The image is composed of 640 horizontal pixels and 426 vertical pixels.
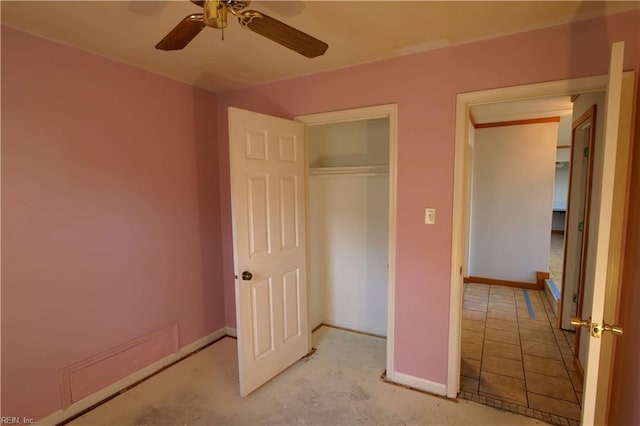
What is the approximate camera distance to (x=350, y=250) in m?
3.27

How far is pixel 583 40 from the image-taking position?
5.66 ft

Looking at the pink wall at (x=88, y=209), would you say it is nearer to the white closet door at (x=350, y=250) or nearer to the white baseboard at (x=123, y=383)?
the white baseboard at (x=123, y=383)

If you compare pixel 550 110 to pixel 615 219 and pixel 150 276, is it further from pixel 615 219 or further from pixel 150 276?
pixel 150 276

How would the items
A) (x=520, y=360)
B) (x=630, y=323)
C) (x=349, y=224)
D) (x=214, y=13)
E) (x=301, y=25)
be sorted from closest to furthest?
(x=214, y=13) → (x=630, y=323) → (x=301, y=25) → (x=520, y=360) → (x=349, y=224)

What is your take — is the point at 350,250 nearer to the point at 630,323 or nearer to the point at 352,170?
the point at 352,170

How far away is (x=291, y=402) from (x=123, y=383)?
49.2 inches

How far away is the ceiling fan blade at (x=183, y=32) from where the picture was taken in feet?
Result: 3.85

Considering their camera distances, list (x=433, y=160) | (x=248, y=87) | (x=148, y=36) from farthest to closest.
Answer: (x=248, y=87), (x=433, y=160), (x=148, y=36)

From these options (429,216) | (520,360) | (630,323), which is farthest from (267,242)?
(520,360)

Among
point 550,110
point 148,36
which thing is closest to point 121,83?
point 148,36

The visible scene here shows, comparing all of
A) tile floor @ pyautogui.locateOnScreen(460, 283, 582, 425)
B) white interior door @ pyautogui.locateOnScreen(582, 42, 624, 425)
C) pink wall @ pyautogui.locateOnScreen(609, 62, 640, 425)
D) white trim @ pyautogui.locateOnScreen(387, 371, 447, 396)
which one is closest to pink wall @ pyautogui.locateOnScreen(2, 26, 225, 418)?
white trim @ pyautogui.locateOnScreen(387, 371, 447, 396)

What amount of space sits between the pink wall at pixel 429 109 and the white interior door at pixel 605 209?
0.73 metres

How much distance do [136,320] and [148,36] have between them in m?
1.96

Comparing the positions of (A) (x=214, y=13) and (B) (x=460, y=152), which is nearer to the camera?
(A) (x=214, y=13)
